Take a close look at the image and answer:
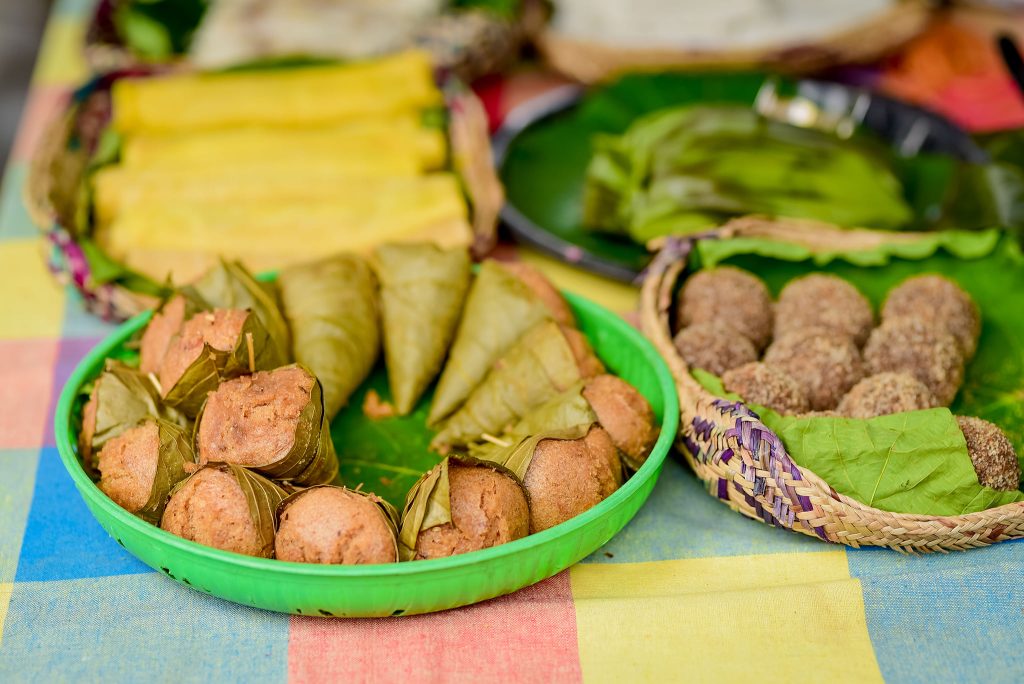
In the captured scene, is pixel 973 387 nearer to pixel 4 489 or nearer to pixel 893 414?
pixel 893 414

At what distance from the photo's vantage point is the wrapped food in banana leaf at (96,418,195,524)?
1.51 m

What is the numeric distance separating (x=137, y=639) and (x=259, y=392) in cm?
41

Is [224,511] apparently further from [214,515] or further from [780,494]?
[780,494]

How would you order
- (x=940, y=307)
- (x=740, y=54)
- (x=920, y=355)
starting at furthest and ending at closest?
(x=740, y=54), (x=940, y=307), (x=920, y=355)

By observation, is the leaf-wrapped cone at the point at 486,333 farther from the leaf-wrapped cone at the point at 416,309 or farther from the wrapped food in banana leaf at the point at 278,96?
the wrapped food in banana leaf at the point at 278,96

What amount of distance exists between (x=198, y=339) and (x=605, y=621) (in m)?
0.80

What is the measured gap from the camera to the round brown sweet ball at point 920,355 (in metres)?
1.82

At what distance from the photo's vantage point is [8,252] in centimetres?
255

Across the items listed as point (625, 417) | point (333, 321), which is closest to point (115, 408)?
point (333, 321)

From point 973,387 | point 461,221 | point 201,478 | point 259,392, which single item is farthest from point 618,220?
point 201,478

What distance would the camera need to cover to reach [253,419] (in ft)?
5.05

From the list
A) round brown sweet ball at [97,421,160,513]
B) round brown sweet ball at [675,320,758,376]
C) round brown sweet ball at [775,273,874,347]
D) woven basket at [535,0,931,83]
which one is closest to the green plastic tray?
round brown sweet ball at [97,421,160,513]

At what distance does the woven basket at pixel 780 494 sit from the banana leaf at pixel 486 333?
301mm

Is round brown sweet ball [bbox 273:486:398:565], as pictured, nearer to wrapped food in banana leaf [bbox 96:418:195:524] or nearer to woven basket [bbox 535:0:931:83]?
wrapped food in banana leaf [bbox 96:418:195:524]
